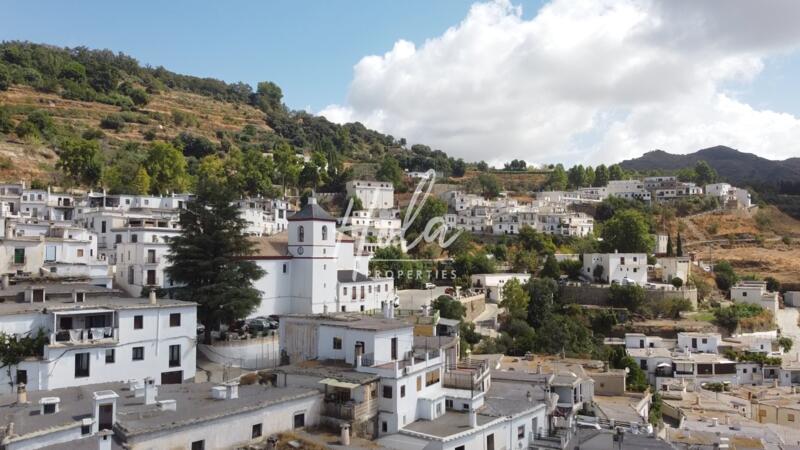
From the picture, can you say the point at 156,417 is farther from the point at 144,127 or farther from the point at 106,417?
the point at 144,127

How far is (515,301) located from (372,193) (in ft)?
116

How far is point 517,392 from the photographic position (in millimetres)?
23391

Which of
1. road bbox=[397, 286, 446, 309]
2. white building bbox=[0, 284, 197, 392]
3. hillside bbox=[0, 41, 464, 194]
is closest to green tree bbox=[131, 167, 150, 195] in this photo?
hillside bbox=[0, 41, 464, 194]

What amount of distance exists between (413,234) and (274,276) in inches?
1425

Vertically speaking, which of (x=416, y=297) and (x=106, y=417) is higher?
(x=106, y=417)

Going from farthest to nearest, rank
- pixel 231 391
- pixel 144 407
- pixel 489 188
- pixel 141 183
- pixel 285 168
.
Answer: pixel 489 188 < pixel 285 168 < pixel 141 183 < pixel 231 391 < pixel 144 407

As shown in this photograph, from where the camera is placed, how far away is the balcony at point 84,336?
20.3 m

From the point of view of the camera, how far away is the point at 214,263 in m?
28.1

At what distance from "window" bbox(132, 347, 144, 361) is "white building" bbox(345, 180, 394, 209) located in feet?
182

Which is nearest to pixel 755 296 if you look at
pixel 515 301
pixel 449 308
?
pixel 515 301

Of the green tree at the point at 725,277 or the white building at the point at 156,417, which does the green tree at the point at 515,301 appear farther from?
the white building at the point at 156,417

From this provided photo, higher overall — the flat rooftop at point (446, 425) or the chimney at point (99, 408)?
the chimney at point (99, 408)

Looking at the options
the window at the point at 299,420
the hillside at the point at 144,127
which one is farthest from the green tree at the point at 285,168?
the window at the point at 299,420

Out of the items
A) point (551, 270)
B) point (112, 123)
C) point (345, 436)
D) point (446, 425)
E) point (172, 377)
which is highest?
point (112, 123)
